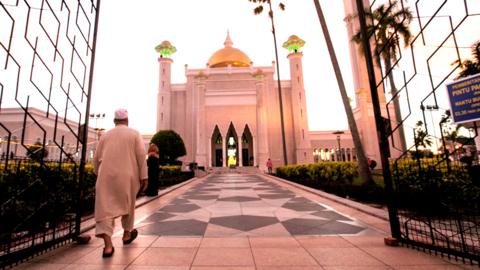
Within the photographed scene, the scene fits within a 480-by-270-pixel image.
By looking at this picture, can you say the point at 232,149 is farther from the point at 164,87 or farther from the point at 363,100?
the point at 363,100

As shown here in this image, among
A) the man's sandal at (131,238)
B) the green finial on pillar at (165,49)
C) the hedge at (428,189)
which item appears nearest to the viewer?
the man's sandal at (131,238)

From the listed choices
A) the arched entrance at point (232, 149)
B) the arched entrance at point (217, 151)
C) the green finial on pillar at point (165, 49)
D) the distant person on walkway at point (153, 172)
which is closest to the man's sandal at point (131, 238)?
the distant person on walkway at point (153, 172)

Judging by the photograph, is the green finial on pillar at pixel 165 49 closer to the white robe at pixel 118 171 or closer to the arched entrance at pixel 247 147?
the arched entrance at pixel 247 147

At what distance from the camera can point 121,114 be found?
3.15 metres

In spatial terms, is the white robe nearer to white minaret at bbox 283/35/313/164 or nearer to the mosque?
the mosque

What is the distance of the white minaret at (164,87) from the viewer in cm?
3206

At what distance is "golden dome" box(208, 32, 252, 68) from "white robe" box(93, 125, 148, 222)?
120ft

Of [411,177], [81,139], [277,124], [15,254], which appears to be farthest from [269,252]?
[277,124]

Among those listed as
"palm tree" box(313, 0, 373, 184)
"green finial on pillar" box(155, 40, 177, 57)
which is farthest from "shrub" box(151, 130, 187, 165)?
"palm tree" box(313, 0, 373, 184)

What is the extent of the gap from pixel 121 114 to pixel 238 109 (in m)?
29.1

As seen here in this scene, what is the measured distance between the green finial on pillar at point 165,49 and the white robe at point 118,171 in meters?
33.5

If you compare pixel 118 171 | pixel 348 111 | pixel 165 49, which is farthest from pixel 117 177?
pixel 165 49

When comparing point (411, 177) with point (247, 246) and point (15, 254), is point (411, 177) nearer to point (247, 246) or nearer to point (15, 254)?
point (247, 246)

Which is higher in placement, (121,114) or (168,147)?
(168,147)
